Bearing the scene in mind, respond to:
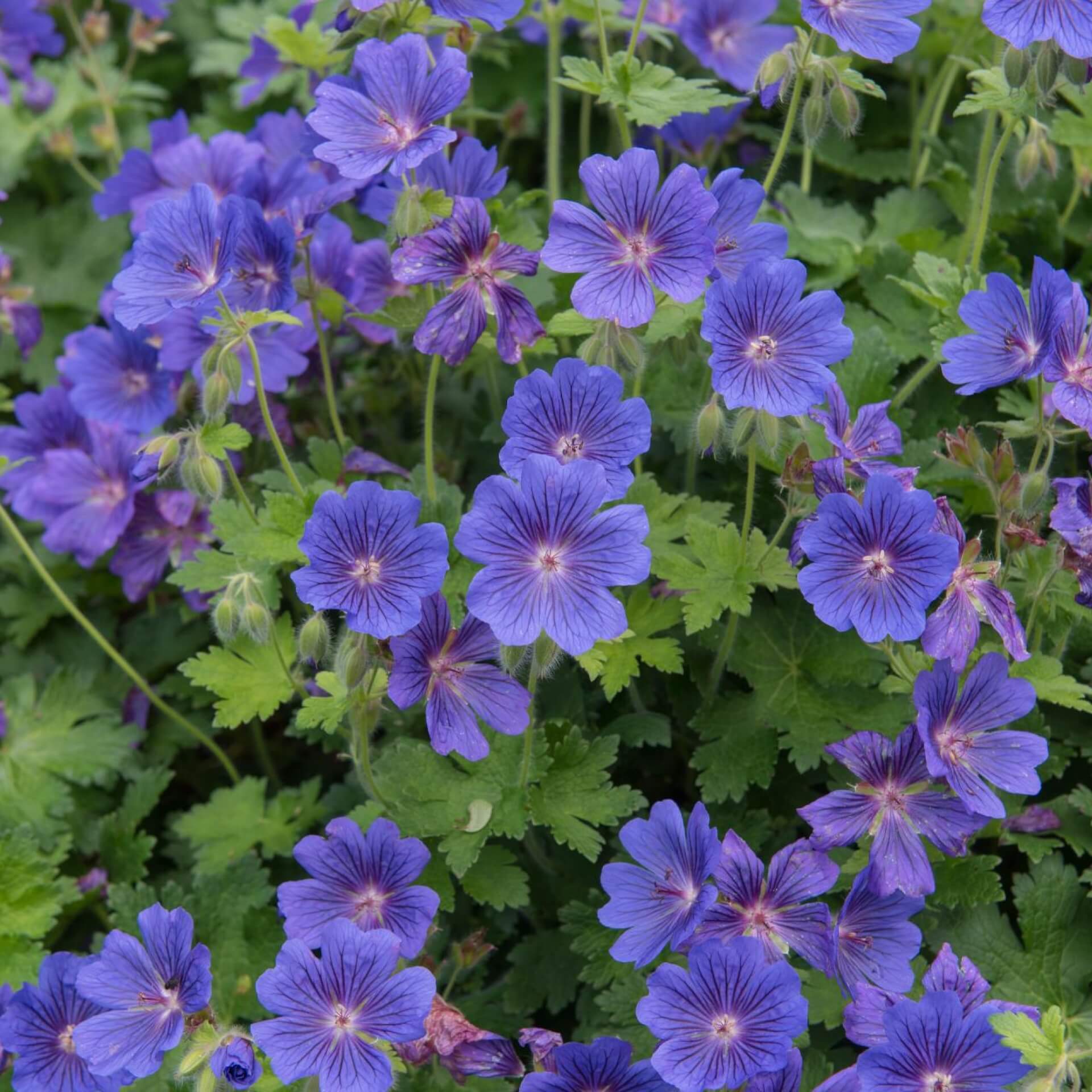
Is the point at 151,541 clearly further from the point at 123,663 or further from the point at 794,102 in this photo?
the point at 794,102

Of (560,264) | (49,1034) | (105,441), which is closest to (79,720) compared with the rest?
(105,441)

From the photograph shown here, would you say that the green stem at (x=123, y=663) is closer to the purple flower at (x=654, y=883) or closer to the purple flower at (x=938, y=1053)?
the purple flower at (x=654, y=883)

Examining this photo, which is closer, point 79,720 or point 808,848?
point 808,848

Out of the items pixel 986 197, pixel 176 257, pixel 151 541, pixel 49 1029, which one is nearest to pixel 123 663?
pixel 151 541

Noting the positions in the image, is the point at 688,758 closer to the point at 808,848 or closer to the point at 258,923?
the point at 808,848

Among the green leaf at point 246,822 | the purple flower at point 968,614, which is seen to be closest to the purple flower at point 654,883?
the purple flower at point 968,614

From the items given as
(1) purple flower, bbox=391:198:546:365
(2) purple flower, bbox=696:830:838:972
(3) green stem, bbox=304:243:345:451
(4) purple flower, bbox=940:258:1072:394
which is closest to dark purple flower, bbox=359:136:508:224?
(3) green stem, bbox=304:243:345:451
